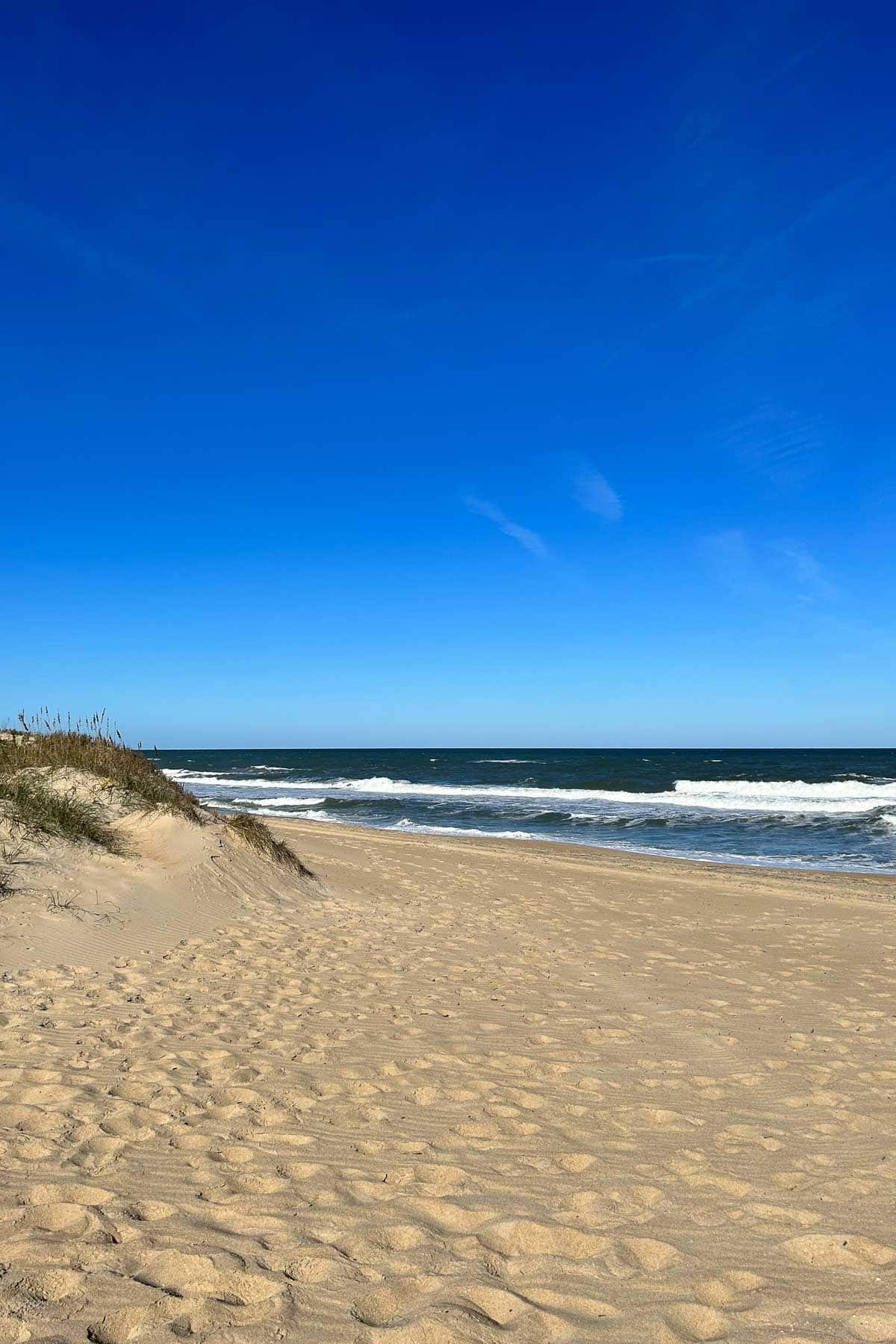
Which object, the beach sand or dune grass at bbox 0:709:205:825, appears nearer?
the beach sand

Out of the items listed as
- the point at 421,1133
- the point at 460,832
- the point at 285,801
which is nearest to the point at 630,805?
the point at 460,832

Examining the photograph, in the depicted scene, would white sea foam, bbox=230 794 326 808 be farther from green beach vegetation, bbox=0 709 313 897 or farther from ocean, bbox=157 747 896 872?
green beach vegetation, bbox=0 709 313 897

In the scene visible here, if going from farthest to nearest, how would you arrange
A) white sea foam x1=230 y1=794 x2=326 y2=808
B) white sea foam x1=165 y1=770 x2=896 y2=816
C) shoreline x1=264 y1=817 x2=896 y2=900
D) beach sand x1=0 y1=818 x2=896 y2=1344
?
white sea foam x1=230 y1=794 x2=326 y2=808 < white sea foam x1=165 y1=770 x2=896 y2=816 < shoreline x1=264 y1=817 x2=896 y2=900 < beach sand x1=0 y1=818 x2=896 y2=1344

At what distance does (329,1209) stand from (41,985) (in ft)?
12.7

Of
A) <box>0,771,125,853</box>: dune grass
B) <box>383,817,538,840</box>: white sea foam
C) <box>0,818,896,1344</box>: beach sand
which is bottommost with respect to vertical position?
<box>383,817,538,840</box>: white sea foam

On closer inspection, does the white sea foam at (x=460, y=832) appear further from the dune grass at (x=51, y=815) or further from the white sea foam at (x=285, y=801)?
the dune grass at (x=51, y=815)

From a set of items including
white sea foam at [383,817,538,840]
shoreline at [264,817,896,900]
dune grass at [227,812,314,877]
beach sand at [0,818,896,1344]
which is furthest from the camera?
white sea foam at [383,817,538,840]

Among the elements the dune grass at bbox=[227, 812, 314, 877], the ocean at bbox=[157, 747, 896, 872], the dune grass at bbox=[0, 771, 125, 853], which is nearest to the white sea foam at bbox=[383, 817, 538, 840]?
the ocean at bbox=[157, 747, 896, 872]

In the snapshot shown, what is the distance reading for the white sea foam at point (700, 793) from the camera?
3450 cm

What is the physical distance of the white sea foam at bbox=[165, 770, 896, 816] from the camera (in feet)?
113

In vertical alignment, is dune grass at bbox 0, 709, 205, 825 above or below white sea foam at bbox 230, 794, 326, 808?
above

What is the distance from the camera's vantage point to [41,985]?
6.21m

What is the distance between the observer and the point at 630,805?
115 ft

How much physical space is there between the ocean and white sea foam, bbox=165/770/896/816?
107mm
